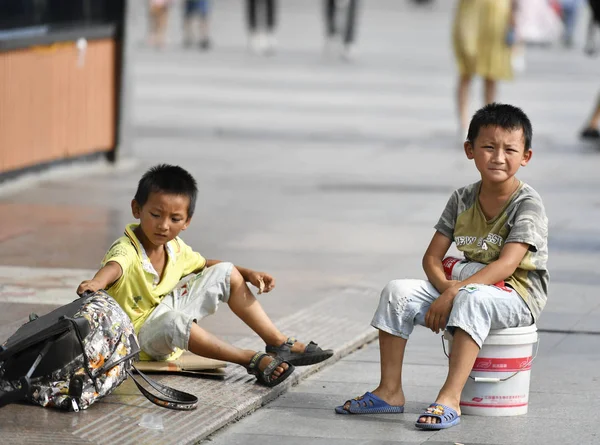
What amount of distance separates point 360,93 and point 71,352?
45.5 feet

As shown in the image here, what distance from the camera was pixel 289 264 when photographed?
7.65m

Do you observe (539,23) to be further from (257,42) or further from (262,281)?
(262,281)

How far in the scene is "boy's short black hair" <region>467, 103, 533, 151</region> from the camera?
492 cm

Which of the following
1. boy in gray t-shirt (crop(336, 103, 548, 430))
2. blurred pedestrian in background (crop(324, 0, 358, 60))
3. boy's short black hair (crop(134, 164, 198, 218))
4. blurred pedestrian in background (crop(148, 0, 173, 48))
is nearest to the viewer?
boy in gray t-shirt (crop(336, 103, 548, 430))

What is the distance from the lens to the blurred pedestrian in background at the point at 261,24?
25.1 metres

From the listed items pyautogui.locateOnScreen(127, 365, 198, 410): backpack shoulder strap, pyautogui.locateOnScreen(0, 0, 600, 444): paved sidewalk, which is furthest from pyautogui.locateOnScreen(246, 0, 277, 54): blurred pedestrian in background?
pyautogui.locateOnScreen(127, 365, 198, 410): backpack shoulder strap

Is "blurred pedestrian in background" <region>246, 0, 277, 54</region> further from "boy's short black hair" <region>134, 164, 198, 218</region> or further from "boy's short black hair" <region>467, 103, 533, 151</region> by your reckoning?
"boy's short black hair" <region>467, 103, 533, 151</region>

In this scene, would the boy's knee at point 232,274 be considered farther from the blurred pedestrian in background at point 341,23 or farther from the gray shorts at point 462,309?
the blurred pedestrian in background at point 341,23

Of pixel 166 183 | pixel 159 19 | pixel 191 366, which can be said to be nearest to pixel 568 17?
pixel 159 19

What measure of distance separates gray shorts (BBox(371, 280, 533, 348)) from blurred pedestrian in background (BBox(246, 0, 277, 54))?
20248 millimetres

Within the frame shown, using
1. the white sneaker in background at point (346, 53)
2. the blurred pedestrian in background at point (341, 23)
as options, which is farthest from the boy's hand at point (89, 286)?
Answer: the blurred pedestrian in background at point (341, 23)

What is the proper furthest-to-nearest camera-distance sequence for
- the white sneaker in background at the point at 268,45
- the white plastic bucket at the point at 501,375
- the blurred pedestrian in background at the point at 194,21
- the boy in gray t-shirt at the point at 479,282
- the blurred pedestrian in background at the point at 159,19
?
1. the blurred pedestrian in background at the point at 194,21
2. the blurred pedestrian in background at the point at 159,19
3. the white sneaker in background at the point at 268,45
4. the white plastic bucket at the point at 501,375
5. the boy in gray t-shirt at the point at 479,282

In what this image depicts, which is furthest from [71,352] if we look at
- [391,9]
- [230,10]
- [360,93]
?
[391,9]

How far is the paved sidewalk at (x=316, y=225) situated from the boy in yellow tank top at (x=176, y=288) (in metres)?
0.13
